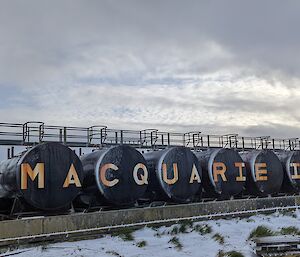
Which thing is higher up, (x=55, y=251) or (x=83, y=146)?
(x=83, y=146)

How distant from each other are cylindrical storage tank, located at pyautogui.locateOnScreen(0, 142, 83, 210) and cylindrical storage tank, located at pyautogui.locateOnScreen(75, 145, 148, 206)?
3.75 ft

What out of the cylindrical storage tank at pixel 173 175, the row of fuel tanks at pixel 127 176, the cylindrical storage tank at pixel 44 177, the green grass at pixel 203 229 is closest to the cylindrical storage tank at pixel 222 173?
the row of fuel tanks at pixel 127 176

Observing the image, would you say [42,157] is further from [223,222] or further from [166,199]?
[223,222]

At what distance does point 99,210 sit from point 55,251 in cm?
556

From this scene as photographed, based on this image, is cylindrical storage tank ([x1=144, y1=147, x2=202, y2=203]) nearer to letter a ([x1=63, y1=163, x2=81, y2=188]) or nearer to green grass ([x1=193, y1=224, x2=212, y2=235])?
green grass ([x1=193, y1=224, x2=212, y2=235])

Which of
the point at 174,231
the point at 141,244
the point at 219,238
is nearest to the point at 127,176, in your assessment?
the point at 174,231

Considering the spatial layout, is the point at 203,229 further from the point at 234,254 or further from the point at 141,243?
the point at 234,254

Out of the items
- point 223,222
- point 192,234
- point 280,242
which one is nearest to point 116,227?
point 192,234

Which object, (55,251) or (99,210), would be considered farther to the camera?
(99,210)

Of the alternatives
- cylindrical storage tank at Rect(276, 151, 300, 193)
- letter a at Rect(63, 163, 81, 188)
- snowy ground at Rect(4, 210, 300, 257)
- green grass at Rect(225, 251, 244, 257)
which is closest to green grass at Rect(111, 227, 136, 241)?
snowy ground at Rect(4, 210, 300, 257)

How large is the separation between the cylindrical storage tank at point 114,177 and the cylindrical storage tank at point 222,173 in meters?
5.01

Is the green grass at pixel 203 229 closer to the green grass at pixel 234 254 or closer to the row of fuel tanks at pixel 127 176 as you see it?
the row of fuel tanks at pixel 127 176

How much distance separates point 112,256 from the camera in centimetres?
1284

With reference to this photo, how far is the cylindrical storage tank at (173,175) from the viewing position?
21047 mm
